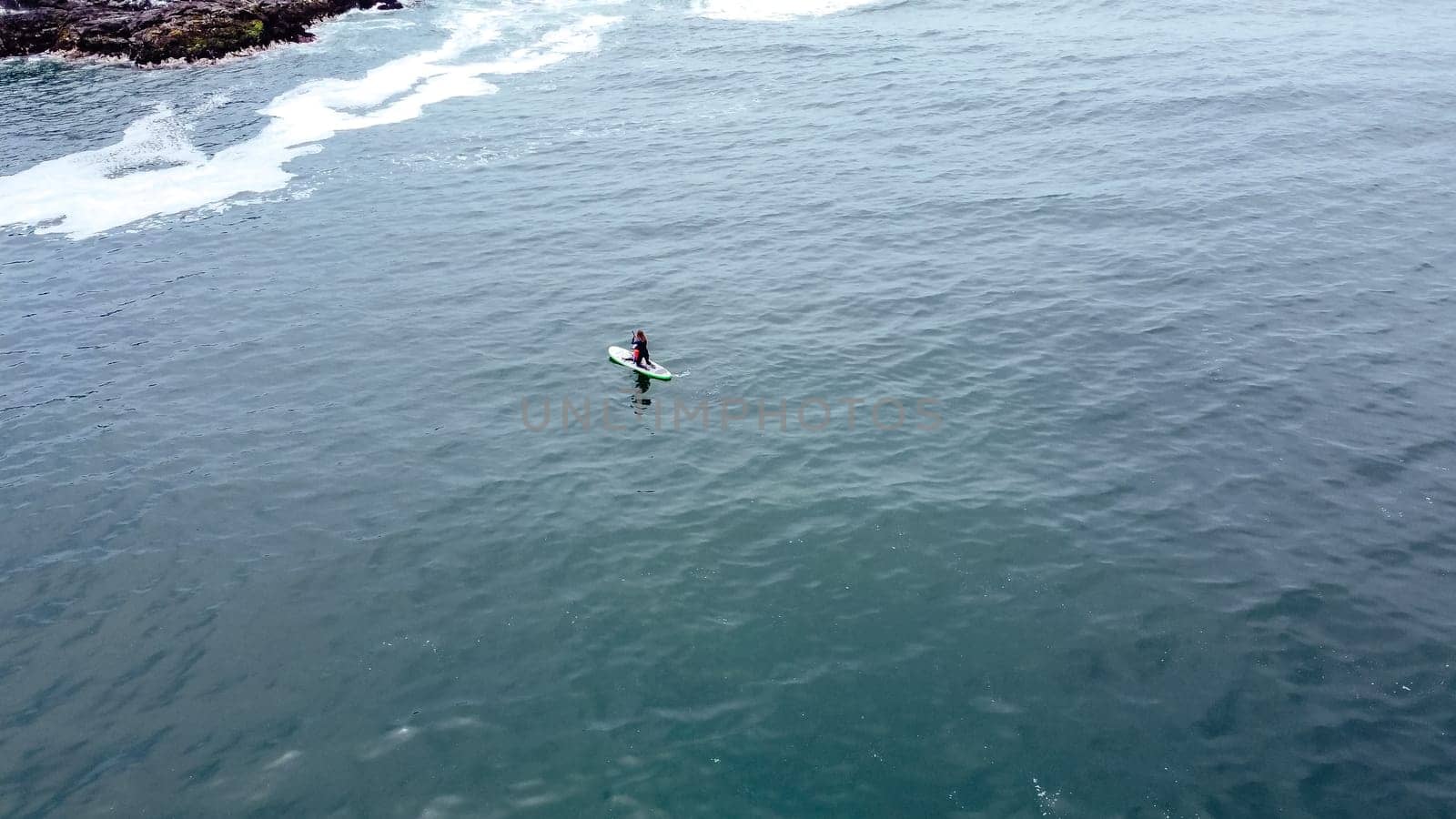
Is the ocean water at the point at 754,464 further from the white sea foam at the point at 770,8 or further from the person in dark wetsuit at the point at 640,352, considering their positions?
the white sea foam at the point at 770,8

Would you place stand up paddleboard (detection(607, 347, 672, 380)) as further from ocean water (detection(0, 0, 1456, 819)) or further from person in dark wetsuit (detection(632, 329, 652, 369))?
ocean water (detection(0, 0, 1456, 819))

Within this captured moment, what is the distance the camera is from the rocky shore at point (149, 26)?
80625 millimetres

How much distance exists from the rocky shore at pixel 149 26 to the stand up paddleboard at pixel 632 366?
220 ft

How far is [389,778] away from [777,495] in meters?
13.4

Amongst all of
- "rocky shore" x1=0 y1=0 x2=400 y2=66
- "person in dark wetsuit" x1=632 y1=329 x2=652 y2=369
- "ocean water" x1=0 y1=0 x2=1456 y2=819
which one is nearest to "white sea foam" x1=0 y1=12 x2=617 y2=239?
"ocean water" x1=0 y1=0 x2=1456 y2=819

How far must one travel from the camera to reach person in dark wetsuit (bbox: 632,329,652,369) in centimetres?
3441

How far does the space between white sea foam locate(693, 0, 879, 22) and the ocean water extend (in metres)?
32.0

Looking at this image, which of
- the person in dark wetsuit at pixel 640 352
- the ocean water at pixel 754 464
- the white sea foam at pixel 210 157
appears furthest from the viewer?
the white sea foam at pixel 210 157

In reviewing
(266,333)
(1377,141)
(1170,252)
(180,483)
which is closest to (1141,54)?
(1377,141)

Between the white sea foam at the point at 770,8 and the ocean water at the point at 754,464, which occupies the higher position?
the white sea foam at the point at 770,8

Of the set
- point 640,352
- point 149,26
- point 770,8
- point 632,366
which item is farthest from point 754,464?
point 149,26

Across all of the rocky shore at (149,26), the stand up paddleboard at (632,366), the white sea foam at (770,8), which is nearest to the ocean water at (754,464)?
the stand up paddleboard at (632,366)

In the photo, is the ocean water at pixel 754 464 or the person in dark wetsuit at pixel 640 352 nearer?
the ocean water at pixel 754 464

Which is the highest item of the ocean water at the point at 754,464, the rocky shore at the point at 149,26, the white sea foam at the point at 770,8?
the rocky shore at the point at 149,26
